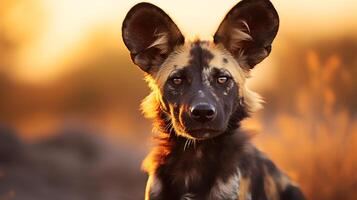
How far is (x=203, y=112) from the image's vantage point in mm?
5094

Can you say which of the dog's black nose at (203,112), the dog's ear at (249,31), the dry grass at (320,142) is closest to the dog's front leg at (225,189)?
the dog's black nose at (203,112)

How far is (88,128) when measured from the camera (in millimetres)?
10531

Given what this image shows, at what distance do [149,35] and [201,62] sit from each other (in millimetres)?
454

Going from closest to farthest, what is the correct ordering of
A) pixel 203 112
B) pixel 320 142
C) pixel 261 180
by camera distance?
pixel 203 112 < pixel 261 180 < pixel 320 142

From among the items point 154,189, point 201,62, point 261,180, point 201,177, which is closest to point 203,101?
point 201,62

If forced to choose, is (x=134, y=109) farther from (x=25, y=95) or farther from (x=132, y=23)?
(x=132, y=23)

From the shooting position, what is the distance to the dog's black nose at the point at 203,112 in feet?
16.7

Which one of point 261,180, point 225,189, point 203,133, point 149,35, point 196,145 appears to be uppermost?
point 149,35

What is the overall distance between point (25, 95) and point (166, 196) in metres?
5.95

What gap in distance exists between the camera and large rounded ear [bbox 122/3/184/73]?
552 cm

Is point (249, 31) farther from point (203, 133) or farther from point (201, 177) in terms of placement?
point (201, 177)

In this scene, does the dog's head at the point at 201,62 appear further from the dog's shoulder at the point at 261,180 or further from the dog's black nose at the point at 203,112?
the dog's shoulder at the point at 261,180

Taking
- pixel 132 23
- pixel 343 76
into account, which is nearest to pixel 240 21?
pixel 132 23

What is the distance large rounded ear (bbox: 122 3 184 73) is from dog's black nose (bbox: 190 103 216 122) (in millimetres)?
571
